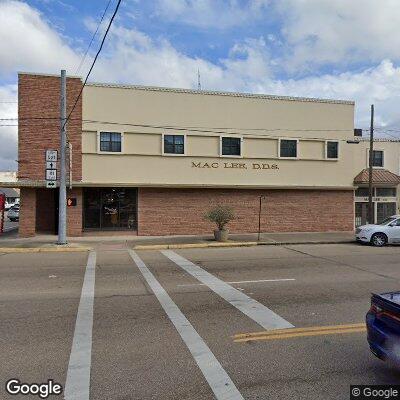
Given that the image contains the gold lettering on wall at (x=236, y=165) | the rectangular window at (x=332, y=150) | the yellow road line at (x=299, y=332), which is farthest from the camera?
the rectangular window at (x=332, y=150)

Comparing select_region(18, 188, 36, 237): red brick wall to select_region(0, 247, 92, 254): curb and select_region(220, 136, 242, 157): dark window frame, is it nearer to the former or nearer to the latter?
select_region(0, 247, 92, 254): curb

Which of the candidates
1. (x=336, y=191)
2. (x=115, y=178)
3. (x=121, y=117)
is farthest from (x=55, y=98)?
(x=336, y=191)

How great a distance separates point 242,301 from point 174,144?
51.7 ft

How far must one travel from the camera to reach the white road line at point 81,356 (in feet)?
14.6

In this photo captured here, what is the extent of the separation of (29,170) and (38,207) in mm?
3121

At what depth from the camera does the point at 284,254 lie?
16.4 metres

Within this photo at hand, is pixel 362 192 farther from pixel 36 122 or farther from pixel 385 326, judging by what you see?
pixel 385 326

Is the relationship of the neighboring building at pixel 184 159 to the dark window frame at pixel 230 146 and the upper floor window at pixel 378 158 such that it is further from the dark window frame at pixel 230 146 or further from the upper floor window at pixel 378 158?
the upper floor window at pixel 378 158

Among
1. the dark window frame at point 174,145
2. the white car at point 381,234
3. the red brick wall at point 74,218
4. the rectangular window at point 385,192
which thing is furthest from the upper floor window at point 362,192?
the red brick wall at point 74,218

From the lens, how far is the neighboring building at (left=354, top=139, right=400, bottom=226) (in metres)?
30.5

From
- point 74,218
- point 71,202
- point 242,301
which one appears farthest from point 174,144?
point 242,301

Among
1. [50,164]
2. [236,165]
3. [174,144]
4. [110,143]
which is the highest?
[174,144]

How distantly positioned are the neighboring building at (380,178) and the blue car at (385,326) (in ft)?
87.5

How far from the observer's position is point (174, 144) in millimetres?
23250
